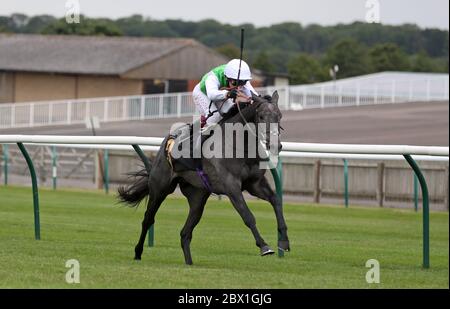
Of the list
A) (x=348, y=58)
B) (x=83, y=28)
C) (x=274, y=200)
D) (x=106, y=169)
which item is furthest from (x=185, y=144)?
(x=83, y=28)

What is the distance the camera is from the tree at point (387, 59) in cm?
5247

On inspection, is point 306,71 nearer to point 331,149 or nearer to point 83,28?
point 83,28

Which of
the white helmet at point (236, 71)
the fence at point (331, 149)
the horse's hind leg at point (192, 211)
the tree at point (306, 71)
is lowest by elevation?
the horse's hind leg at point (192, 211)

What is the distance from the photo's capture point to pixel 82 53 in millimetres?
44406

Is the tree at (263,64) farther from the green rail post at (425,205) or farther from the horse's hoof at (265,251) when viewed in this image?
the horse's hoof at (265,251)

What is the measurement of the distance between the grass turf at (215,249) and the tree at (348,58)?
95.3 feet

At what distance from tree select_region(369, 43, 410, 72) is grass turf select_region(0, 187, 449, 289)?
33.3 m

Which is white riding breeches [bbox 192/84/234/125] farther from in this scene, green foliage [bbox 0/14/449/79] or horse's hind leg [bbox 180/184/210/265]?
green foliage [bbox 0/14/449/79]

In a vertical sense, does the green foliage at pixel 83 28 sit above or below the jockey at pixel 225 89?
above

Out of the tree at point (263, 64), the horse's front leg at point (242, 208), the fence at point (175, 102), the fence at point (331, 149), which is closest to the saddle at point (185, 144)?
the horse's front leg at point (242, 208)

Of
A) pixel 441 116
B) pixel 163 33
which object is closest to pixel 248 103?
pixel 441 116

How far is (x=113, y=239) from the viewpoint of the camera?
487 inches

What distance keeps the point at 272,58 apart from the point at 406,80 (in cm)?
1341

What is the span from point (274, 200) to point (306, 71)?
133 feet
